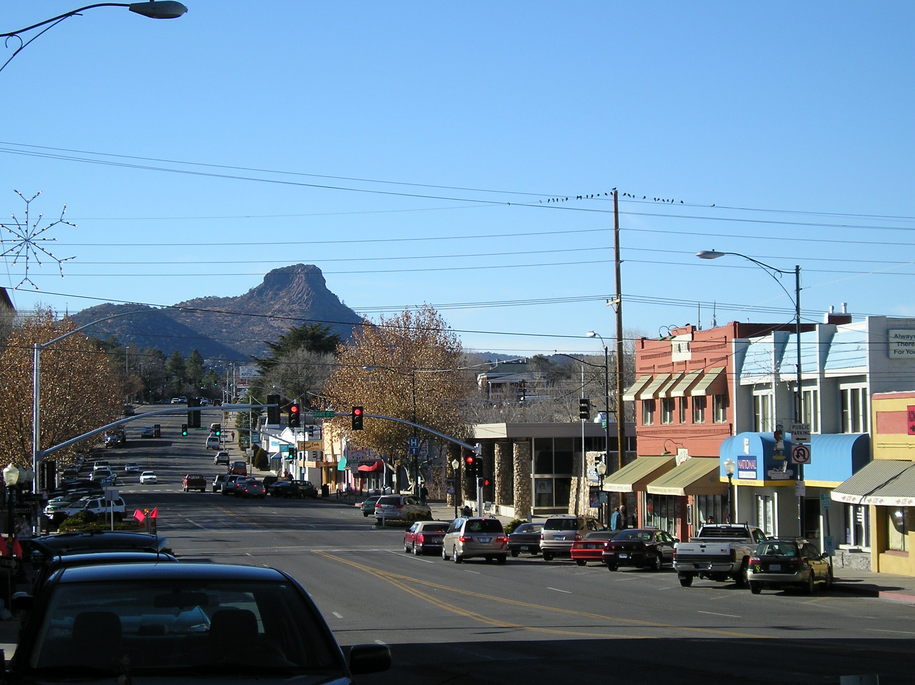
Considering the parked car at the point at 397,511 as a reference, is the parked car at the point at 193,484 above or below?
above

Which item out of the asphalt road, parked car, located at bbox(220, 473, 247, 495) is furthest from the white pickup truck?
parked car, located at bbox(220, 473, 247, 495)

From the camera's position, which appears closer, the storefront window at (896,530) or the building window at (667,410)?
the storefront window at (896,530)

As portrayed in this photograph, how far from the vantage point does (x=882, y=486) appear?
1324 inches

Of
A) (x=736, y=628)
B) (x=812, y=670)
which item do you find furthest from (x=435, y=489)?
(x=812, y=670)

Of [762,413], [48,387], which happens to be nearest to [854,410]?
[762,413]

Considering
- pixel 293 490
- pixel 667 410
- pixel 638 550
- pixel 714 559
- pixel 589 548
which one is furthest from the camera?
pixel 293 490

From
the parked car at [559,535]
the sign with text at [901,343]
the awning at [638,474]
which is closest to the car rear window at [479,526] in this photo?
the parked car at [559,535]

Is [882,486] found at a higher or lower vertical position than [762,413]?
lower

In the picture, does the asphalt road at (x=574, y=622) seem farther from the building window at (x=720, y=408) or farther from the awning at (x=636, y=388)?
the awning at (x=636, y=388)

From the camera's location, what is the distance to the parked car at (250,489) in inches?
3642

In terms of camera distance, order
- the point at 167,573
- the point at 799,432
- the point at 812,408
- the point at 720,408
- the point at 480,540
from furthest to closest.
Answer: the point at 720,408, the point at 480,540, the point at 812,408, the point at 799,432, the point at 167,573

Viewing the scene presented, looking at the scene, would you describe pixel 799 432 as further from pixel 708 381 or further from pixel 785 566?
pixel 708 381

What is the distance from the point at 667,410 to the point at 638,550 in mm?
14822

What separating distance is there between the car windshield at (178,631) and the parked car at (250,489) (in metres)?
87.5
